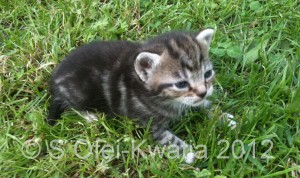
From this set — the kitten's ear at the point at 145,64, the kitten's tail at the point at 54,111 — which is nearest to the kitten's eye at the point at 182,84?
the kitten's ear at the point at 145,64

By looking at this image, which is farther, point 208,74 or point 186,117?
point 186,117

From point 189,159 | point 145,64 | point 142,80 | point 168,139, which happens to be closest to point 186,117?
point 168,139

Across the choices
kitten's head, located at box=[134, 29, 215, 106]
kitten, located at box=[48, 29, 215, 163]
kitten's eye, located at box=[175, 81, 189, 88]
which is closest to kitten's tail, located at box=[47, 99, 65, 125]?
kitten, located at box=[48, 29, 215, 163]

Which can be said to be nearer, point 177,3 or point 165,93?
point 165,93

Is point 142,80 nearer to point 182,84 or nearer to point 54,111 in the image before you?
point 182,84

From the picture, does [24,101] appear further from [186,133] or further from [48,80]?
[186,133]

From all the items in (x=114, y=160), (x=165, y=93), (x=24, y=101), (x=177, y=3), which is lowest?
(x=114, y=160)

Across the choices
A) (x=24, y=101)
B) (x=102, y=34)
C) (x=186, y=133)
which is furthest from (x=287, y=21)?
(x=24, y=101)

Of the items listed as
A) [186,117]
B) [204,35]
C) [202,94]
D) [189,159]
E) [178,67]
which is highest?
[204,35]
